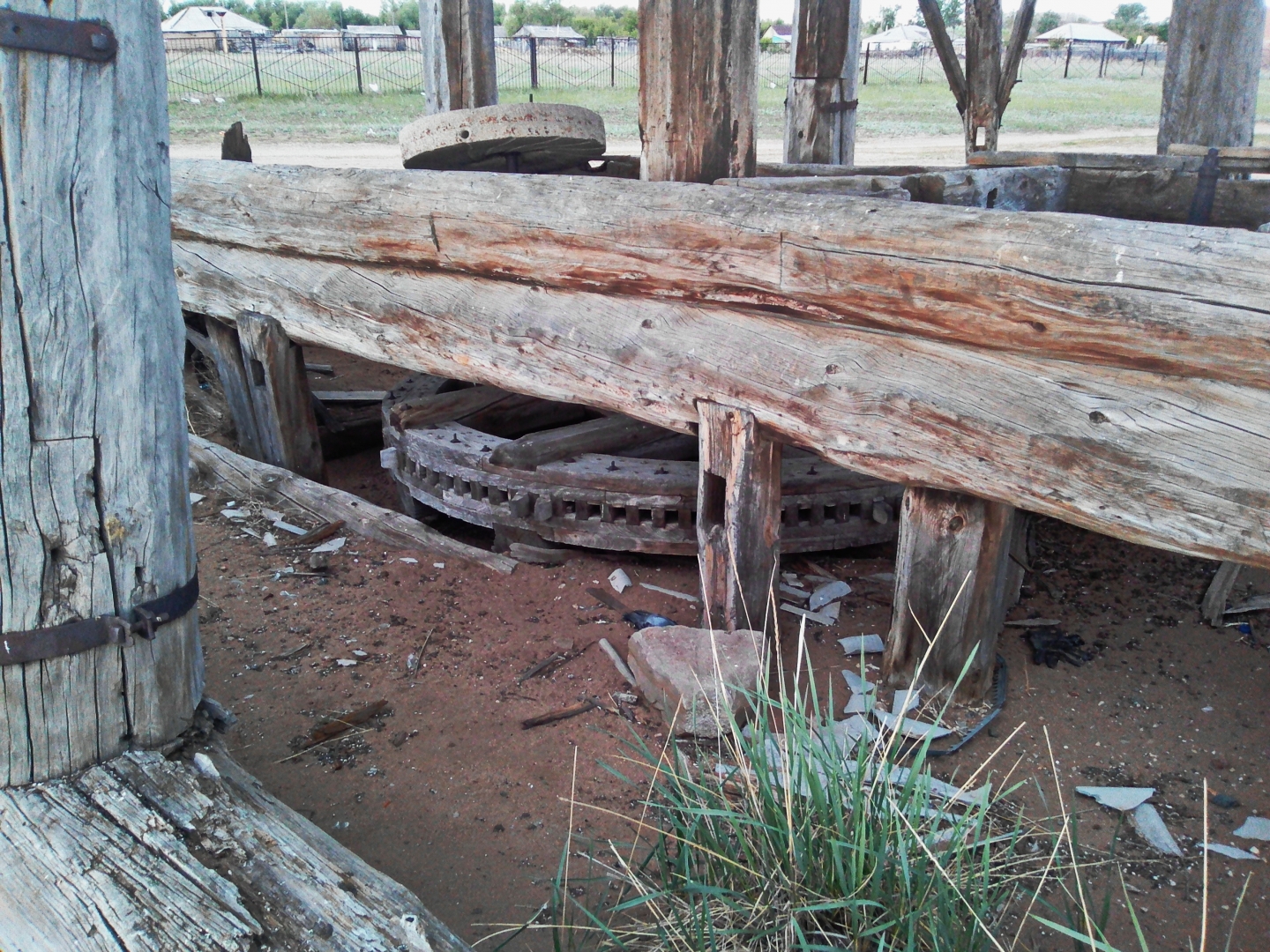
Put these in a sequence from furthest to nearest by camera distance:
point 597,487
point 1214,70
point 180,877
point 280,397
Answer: point 1214,70
point 280,397
point 597,487
point 180,877

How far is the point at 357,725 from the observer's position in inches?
122

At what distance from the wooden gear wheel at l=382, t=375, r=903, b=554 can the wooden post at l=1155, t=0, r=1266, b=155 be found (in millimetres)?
2923

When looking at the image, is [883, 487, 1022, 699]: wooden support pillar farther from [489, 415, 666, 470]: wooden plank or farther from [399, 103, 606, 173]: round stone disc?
[399, 103, 606, 173]: round stone disc

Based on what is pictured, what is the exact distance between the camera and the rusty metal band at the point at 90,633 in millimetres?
2049

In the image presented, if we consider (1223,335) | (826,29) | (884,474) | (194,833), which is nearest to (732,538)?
(884,474)

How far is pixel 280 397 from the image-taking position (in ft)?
16.1

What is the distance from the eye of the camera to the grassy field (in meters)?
19.2

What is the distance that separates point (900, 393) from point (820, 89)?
156 inches

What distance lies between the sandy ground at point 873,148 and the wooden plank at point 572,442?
35.5ft

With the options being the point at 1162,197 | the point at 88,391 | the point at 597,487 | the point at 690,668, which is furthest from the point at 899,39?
the point at 88,391

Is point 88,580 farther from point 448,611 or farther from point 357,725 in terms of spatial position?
point 448,611

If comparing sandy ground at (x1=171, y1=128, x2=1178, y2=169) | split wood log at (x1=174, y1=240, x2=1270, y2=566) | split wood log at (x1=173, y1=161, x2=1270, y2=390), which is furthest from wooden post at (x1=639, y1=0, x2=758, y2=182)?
sandy ground at (x1=171, y1=128, x2=1178, y2=169)

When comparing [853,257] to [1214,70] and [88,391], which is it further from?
[1214,70]

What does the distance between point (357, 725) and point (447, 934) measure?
1.38m
